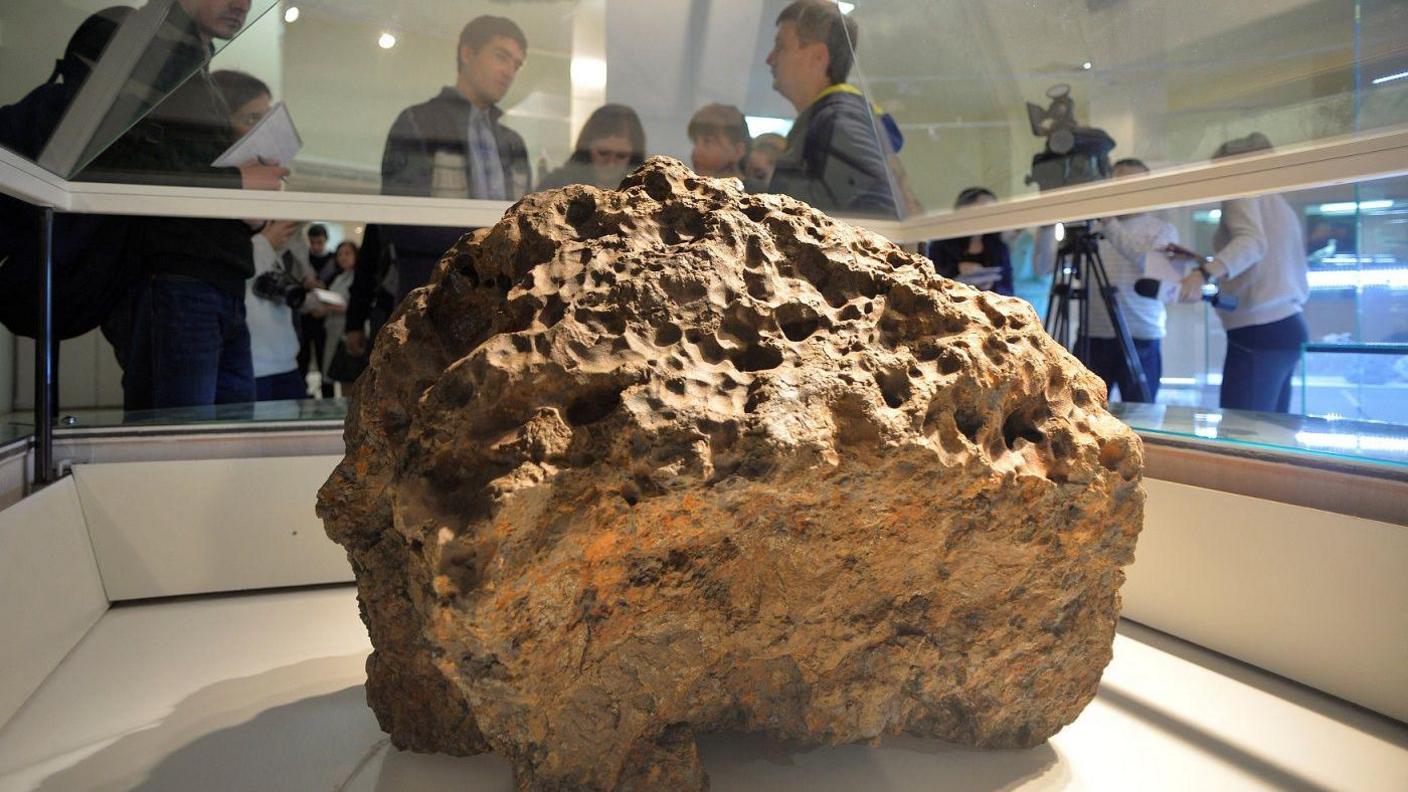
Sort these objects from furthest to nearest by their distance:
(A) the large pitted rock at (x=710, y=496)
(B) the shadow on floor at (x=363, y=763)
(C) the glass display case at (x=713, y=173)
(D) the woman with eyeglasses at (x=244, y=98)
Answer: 1. (D) the woman with eyeglasses at (x=244, y=98)
2. (C) the glass display case at (x=713, y=173)
3. (B) the shadow on floor at (x=363, y=763)
4. (A) the large pitted rock at (x=710, y=496)

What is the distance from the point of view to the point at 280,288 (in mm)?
3496

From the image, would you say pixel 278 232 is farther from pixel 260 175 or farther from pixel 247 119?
pixel 247 119

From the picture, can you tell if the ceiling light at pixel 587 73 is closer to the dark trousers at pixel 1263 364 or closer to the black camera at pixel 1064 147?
the black camera at pixel 1064 147

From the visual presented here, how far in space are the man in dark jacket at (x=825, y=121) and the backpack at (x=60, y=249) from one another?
2298 millimetres

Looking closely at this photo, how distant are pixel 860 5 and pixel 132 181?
2.60 metres

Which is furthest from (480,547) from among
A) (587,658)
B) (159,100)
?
(159,100)

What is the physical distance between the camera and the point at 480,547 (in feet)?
4.24

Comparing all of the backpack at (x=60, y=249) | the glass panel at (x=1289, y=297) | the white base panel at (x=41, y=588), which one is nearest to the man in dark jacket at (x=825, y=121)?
the glass panel at (x=1289, y=297)

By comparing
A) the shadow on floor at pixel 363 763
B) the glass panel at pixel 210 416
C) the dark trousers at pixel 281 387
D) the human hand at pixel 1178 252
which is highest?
the human hand at pixel 1178 252

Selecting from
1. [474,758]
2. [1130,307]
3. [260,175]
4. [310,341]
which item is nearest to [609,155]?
[260,175]

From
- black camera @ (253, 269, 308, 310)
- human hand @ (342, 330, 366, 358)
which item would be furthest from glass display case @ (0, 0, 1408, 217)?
human hand @ (342, 330, 366, 358)

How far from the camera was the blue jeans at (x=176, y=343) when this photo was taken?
302 centimetres

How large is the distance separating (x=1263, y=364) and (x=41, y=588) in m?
3.72

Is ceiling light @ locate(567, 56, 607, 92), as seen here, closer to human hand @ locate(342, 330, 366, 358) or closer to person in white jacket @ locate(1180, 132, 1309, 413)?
human hand @ locate(342, 330, 366, 358)
